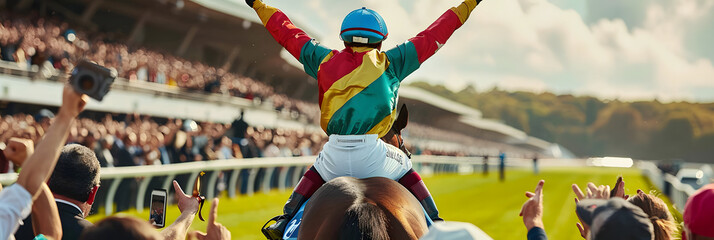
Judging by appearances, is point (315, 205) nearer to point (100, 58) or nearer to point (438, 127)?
point (100, 58)

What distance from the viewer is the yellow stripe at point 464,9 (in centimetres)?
397

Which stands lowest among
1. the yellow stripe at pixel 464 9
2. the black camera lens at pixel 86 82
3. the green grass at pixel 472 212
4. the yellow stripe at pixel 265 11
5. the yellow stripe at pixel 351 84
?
the green grass at pixel 472 212

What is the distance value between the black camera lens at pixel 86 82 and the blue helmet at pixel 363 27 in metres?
1.83

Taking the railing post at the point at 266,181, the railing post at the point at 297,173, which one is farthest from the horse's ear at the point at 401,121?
the railing post at the point at 297,173

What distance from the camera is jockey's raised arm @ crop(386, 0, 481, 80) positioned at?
12.2ft

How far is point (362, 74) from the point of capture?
3541 millimetres

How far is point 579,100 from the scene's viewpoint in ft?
515

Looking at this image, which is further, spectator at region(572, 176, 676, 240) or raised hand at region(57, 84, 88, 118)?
spectator at region(572, 176, 676, 240)

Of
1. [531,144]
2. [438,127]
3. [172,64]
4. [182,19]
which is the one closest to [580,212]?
[172,64]

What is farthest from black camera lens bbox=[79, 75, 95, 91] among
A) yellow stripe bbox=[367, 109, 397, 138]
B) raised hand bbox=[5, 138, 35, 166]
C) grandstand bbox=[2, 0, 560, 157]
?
grandstand bbox=[2, 0, 560, 157]

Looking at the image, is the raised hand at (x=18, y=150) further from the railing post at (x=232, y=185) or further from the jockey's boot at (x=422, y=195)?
the railing post at (x=232, y=185)

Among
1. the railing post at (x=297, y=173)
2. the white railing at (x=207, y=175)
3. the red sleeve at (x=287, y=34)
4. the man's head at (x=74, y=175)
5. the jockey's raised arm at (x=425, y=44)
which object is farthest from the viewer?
the railing post at (x=297, y=173)

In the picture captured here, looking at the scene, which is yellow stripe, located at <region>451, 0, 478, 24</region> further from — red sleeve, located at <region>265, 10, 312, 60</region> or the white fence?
the white fence

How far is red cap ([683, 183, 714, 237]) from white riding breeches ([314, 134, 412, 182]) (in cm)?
149
